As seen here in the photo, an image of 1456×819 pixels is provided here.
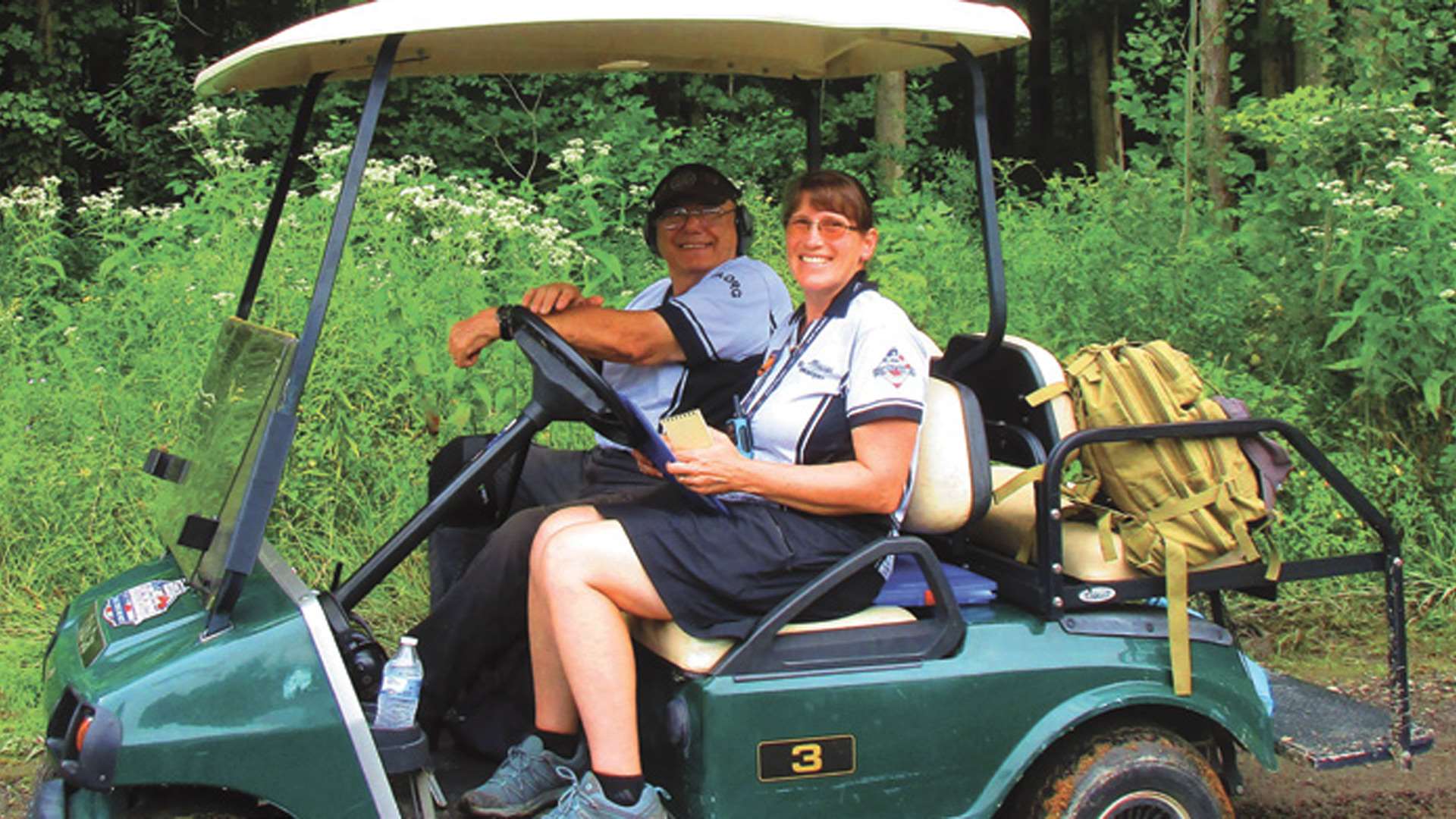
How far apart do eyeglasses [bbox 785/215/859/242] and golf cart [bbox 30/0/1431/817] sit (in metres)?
0.29

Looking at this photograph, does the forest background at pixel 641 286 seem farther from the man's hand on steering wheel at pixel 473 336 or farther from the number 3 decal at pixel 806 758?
the number 3 decal at pixel 806 758

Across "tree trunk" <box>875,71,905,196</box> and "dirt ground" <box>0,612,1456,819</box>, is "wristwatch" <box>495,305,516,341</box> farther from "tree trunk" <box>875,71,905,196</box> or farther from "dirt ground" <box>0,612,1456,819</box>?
"tree trunk" <box>875,71,905,196</box>

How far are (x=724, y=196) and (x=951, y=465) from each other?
0.95 meters

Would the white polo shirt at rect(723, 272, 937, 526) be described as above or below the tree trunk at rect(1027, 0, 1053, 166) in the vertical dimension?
below

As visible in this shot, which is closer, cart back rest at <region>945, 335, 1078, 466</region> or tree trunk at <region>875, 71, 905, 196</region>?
cart back rest at <region>945, 335, 1078, 466</region>

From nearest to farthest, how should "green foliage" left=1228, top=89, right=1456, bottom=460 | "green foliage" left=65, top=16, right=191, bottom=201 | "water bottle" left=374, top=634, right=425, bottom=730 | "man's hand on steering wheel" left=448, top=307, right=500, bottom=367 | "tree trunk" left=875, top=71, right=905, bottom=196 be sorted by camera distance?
"water bottle" left=374, top=634, right=425, bottom=730 → "man's hand on steering wheel" left=448, top=307, right=500, bottom=367 → "green foliage" left=1228, top=89, right=1456, bottom=460 → "green foliage" left=65, top=16, right=191, bottom=201 → "tree trunk" left=875, top=71, right=905, bottom=196

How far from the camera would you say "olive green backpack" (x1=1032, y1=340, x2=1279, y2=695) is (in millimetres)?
2951

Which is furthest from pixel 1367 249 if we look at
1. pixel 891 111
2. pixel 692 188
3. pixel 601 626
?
pixel 891 111

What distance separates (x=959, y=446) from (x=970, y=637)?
1.28ft

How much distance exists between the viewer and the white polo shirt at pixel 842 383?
2.84 m

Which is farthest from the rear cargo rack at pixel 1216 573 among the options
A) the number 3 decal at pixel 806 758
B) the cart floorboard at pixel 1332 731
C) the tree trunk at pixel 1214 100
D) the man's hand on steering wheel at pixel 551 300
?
the tree trunk at pixel 1214 100

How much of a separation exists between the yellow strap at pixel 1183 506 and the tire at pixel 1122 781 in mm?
439

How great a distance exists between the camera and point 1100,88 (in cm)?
1947

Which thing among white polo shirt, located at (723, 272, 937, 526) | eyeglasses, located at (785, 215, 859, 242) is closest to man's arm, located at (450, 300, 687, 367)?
white polo shirt, located at (723, 272, 937, 526)
